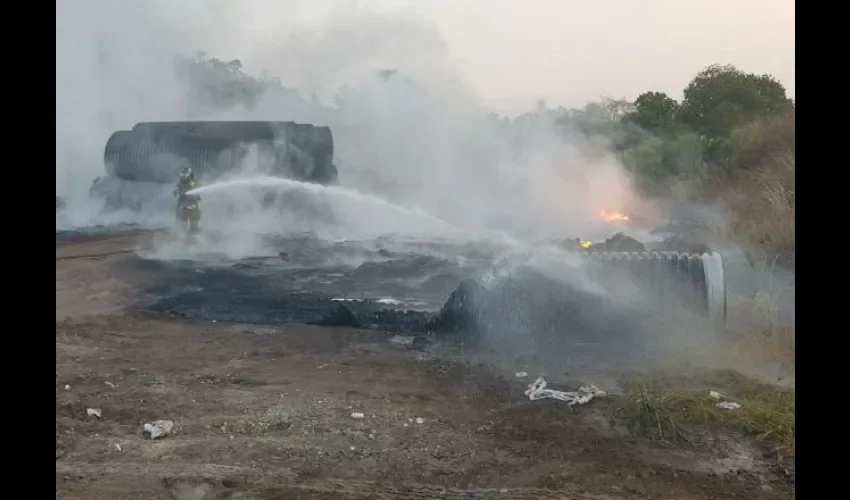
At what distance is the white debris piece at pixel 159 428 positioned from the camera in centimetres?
337

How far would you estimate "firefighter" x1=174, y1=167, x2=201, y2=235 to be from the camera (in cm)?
423

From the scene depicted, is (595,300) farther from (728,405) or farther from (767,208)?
(767,208)

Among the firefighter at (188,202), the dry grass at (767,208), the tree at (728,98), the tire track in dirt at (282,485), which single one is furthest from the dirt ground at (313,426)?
the tree at (728,98)

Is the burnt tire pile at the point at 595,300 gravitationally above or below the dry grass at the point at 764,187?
below

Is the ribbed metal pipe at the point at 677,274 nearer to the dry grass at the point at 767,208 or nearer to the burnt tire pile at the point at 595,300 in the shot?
the burnt tire pile at the point at 595,300

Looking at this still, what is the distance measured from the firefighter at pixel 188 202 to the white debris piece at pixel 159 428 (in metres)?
1.32

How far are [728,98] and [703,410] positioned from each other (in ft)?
6.12

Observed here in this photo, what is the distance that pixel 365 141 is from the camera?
14.0ft

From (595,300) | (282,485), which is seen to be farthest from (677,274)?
(282,485)

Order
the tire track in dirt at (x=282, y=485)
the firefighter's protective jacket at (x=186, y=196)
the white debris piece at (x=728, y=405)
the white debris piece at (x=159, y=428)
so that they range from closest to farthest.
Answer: the tire track in dirt at (x=282, y=485) < the white debris piece at (x=159, y=428) < the white debris piece at (x=728, y=405) < the firefighter's protective jacket at (x=186, y=196)

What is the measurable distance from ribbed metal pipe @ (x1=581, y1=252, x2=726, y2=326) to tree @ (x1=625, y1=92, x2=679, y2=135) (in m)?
0.82

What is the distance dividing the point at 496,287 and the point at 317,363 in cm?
121

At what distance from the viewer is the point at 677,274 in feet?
13.3
